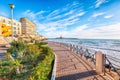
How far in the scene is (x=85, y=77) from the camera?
6.05 meters

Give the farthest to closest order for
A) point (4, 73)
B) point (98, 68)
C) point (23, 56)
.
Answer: point (23, 56)
point (4, 73)
point (98, 68)

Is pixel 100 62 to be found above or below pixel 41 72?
above

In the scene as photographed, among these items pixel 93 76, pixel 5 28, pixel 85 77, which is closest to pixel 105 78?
pixel 93 76

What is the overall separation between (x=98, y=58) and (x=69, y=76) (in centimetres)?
214

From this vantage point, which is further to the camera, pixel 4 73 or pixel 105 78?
pixel 4 73

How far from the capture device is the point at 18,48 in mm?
12211

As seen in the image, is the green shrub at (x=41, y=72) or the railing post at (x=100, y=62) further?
the railing post at (x=100, y=62)

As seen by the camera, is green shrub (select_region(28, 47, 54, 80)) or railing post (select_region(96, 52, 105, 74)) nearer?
green shrub (select_region(28, 47, 54, 80))

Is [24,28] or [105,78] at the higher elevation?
[24,28]

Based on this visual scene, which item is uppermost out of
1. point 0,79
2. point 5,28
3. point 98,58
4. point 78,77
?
point 5,28

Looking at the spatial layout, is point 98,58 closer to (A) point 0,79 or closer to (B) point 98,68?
(B) point 98,68

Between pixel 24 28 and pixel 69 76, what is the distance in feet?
281

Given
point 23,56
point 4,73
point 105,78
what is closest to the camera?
point 105,78

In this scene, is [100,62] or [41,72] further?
[100,62]
